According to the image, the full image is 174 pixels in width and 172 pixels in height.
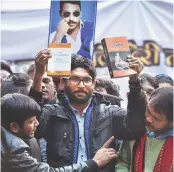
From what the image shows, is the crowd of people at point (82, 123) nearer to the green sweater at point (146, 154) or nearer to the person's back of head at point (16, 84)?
the green sweater at point (146, 154)

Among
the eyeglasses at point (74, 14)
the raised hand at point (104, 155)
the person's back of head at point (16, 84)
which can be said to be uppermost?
the eyeglasses at point (74, 14)

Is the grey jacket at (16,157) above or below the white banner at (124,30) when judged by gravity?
below

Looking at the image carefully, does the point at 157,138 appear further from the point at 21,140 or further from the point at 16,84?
the point at 16,84

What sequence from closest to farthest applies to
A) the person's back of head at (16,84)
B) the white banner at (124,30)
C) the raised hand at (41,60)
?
the raised hand at (41,60) < the person's back of head at (16,84) < the white banner at (124,30)

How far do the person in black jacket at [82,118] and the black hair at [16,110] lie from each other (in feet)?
0.57

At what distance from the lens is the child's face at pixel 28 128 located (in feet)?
7.20

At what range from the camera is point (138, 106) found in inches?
91.8

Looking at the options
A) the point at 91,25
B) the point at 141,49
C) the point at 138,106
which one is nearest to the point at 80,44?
the point at 91,25

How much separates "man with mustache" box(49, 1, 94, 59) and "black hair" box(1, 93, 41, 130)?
1.17ft

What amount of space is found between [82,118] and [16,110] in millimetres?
344

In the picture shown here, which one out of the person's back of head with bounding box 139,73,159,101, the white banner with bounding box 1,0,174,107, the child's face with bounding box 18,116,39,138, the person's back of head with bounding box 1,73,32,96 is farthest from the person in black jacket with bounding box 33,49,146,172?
the white banner with bounding box 1,0,174,107

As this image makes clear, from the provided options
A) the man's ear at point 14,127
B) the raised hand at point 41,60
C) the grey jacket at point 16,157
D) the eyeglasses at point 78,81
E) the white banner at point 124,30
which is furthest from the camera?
the white banner at point 124,30

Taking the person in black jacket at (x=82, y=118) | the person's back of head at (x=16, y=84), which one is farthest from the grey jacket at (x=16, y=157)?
the person's back of head at (x=16, y=84)

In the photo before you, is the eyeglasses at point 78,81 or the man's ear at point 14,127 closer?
the man's ear at point 14,127
